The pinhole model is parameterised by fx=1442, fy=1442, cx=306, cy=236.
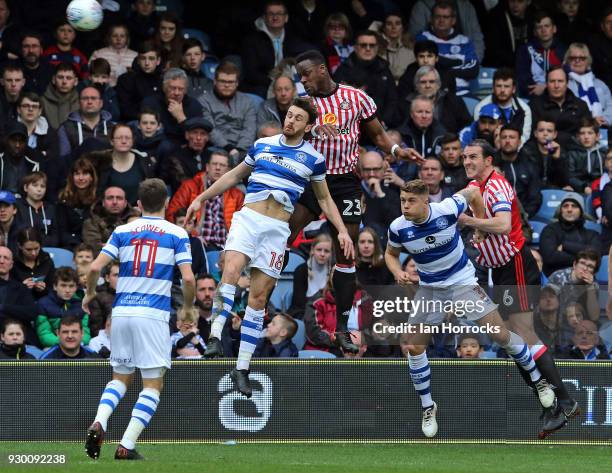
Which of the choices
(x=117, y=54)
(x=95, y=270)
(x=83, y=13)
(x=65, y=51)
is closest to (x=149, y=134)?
(x=83, y=13)

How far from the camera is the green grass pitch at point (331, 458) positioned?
11.5 metres

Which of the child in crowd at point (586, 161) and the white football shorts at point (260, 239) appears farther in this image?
the child in crowd at point (586, 161)

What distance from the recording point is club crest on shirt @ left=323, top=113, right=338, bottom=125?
13.8 meters

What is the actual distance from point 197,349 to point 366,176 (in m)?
3.60

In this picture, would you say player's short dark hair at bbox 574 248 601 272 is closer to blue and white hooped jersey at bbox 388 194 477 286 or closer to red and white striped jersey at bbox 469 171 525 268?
red and white striped jersey at bbox 469 171 525 268

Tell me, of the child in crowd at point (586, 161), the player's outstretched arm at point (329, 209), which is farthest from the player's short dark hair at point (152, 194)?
the child in crowd at point (586, 161)

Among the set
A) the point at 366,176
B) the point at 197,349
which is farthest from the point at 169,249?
the point at 366,176

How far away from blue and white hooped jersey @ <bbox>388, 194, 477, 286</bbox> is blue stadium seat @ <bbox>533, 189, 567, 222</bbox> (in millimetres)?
4923

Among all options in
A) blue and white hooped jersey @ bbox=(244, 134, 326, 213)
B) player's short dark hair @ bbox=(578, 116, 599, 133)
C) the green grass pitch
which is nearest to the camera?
the green grass pitch

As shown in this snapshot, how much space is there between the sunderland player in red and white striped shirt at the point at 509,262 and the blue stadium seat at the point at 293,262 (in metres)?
3.06

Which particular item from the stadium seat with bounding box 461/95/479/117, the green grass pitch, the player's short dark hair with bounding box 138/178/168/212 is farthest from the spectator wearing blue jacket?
the player's short dark hair with bounding box 138/178/168/212

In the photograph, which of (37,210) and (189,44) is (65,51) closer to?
(189,44)

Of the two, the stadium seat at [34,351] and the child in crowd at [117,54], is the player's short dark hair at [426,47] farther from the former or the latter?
the stadium seat at [34,351]

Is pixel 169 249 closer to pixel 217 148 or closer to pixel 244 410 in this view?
pixel 244 410
